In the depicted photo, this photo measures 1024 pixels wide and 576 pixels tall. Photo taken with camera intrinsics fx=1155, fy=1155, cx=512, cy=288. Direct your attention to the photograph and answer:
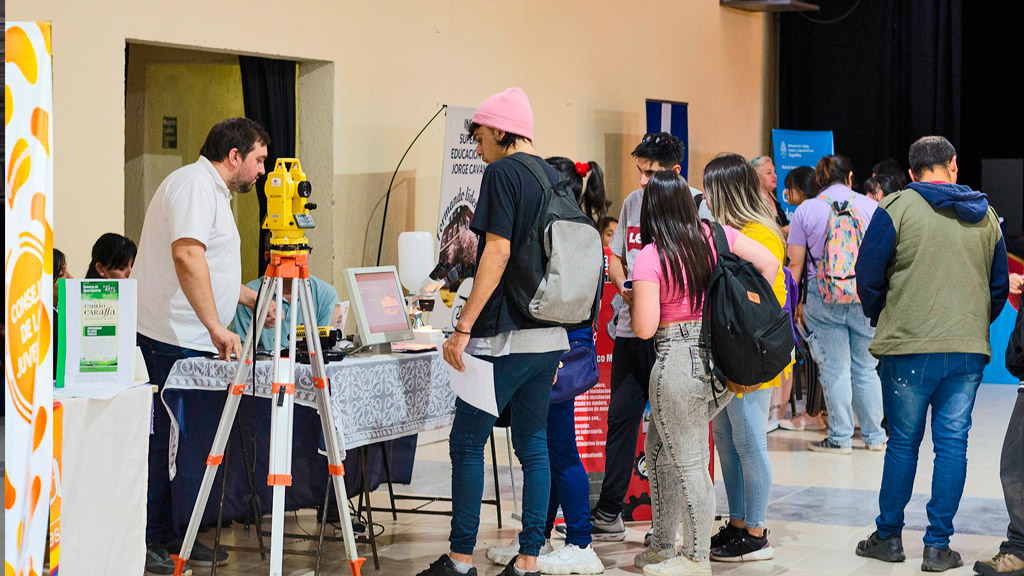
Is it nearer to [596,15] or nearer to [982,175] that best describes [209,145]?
[596,15]

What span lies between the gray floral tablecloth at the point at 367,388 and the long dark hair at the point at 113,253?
2.05 ft

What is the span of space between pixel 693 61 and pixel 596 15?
167cm

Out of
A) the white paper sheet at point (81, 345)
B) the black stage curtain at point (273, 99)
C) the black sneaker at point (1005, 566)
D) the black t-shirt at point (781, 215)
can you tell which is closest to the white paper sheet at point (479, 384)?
the white paper sheet at point (81, 345)

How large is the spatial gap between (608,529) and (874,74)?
7.70 metres

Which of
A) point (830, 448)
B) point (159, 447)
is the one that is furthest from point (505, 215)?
point (830, 448)

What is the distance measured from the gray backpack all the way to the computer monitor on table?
587 millimetres

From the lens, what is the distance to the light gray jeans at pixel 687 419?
11.5ft

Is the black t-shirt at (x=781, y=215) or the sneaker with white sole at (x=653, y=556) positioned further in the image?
the black t-shirt at (x=781, y=215)

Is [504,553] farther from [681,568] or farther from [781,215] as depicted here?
[781,215]

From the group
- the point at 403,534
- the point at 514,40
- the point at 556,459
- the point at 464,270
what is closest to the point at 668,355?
the point at 556,459

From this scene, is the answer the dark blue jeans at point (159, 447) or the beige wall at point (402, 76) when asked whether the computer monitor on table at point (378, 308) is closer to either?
the dark blue jeans at point (159, 447)

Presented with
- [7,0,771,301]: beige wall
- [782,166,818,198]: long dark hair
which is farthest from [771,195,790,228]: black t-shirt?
[782,166,818,198]: long dark hair

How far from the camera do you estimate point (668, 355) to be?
11.6 ft

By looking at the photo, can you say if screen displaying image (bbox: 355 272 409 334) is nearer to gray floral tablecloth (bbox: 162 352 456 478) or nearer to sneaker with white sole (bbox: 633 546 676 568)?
gray floral tablecloth (bbox: 162 352 456 478)
